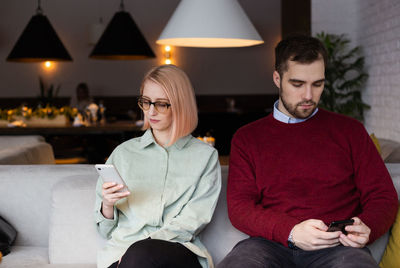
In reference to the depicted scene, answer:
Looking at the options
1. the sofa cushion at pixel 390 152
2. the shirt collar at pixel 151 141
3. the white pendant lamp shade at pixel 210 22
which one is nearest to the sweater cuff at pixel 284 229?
the shirt collar at pixel 151 141

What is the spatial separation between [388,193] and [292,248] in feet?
1.37

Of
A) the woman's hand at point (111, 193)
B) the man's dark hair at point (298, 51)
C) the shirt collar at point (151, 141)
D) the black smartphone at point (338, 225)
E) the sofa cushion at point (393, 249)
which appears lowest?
the sofa cushion at point (393, 249)

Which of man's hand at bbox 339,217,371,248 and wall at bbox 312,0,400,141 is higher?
wall at bbox 312,0,400,141

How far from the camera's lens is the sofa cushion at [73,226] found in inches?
85.7

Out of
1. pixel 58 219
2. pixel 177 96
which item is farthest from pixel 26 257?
pixel 177 96

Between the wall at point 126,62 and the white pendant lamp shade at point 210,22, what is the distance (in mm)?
6984

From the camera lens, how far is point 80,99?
26.2 feet

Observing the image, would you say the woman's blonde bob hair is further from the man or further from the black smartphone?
the black smartphone

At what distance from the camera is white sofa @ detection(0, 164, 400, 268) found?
7.02 feet

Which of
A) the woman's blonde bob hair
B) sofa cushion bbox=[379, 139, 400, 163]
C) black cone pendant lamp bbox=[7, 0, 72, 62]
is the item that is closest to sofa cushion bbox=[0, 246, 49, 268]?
the woman's blonde bob hair

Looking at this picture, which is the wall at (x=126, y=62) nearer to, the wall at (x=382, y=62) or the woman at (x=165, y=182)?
the wall at (x=382, y=62)

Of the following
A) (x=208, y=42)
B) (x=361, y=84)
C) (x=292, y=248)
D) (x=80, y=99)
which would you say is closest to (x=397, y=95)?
(x=361, y=84)

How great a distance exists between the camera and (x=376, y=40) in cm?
495

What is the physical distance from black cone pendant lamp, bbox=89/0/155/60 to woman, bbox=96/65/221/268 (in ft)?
11.8
